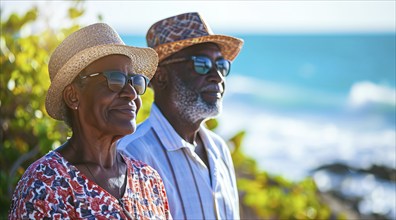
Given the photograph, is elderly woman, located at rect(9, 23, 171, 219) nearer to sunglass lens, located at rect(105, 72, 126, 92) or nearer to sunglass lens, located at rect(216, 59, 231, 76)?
sunglass lens, located at rect(105, 72, 126, 92)

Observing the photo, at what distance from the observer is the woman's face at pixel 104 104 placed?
9.98ft

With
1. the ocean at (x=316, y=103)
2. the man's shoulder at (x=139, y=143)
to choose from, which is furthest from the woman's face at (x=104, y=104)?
the ocean at (x=316, y=103)

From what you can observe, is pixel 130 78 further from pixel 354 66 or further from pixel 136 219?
pixel 354 66

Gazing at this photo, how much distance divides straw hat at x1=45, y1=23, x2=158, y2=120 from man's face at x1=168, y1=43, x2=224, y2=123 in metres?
0.83

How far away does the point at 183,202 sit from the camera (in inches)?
152

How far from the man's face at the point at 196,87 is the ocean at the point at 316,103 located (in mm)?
6390

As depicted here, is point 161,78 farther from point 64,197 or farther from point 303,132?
point 303,132

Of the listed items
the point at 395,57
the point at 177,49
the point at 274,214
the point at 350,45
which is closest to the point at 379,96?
the point at 395,57

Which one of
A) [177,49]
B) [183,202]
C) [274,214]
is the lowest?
[274,214]

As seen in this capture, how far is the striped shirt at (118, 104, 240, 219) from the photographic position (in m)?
3.85

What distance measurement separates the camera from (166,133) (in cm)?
399

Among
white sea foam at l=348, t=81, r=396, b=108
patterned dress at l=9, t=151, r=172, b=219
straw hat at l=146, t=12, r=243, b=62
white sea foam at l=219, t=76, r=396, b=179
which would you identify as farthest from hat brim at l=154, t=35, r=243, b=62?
white sea foam at l=348, t=81, r=396, b=108

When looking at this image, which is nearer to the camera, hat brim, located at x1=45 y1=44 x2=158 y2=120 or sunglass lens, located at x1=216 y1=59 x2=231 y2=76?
hat brim, located at x1=45 y1=44 x2=158 y2=120

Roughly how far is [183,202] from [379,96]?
1176 inches
